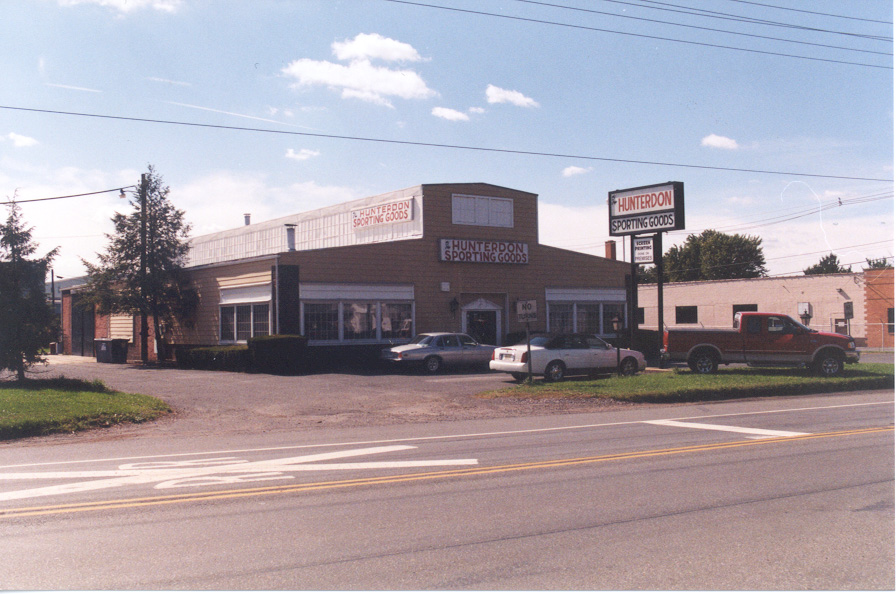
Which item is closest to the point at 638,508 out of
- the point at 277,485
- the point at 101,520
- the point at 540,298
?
the point at 277,485

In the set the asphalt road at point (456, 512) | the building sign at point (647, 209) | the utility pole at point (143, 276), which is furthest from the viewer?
the utility pole at point (143, 276)

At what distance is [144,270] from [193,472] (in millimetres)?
25994

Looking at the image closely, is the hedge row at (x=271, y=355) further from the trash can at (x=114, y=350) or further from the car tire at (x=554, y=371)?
the trash can at (x=114, y=350)

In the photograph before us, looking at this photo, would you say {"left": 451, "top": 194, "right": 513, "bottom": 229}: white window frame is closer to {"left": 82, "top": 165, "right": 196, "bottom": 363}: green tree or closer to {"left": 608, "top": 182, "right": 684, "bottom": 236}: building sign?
{"left": 608, "top": 182, "right": 684, "bottom": 236}: building sign

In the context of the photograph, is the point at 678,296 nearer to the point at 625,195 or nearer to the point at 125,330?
the point at 625,195

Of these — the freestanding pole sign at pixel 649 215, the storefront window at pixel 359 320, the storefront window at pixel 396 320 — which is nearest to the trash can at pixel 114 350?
the storefront window at pixel 359 320

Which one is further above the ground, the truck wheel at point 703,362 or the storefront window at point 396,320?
the storefront window at point 396,320

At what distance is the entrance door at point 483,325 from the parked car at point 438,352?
468 cm

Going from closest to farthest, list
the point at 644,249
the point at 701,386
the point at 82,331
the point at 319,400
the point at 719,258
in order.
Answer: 1. the point at 319,400
2. the point at 701,386
3. the point at 644,249
4. the point at 82,331
5. the point at 719,258

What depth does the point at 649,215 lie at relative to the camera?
2605 centimetres

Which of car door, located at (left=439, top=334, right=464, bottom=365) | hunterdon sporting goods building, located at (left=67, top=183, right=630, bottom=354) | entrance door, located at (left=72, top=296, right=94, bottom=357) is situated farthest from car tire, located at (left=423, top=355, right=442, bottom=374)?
entrance door, located at (left=72, top=296, right=94, bottom=357)

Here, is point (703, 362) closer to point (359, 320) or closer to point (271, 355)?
point (359, 320)

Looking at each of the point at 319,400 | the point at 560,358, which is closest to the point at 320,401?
the point at 319,400

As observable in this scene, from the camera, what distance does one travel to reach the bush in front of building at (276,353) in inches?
986
